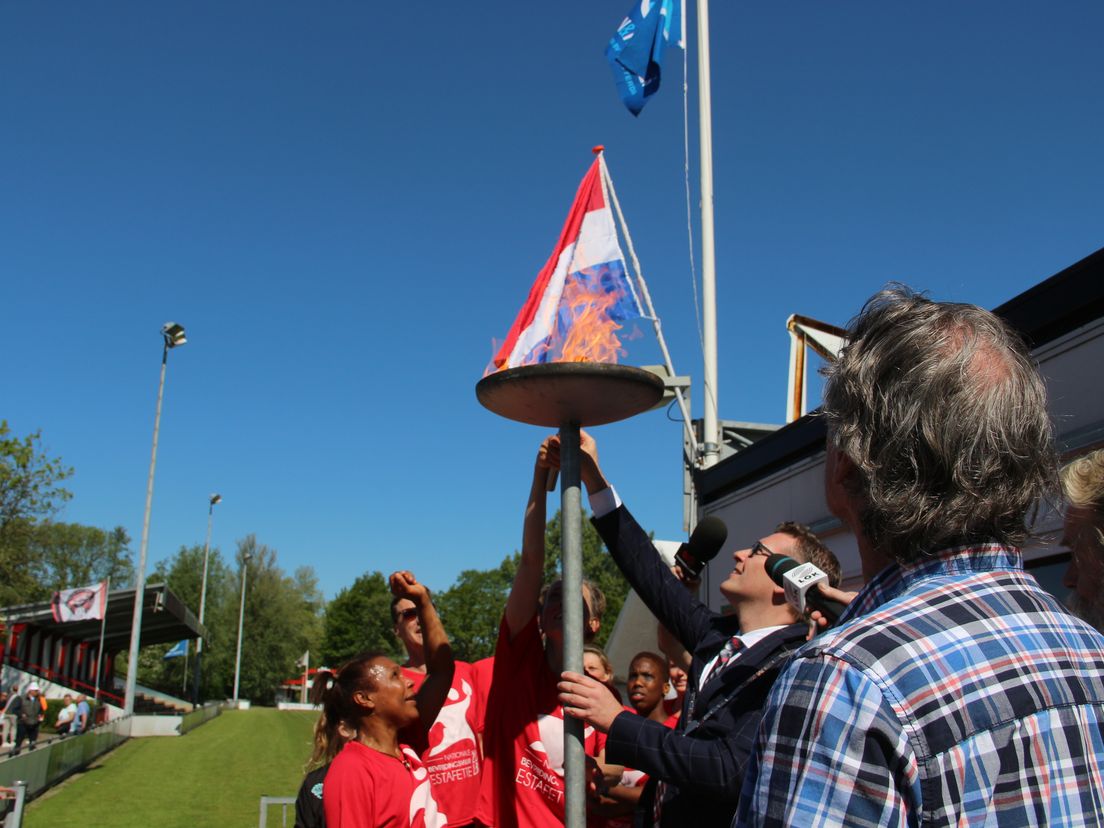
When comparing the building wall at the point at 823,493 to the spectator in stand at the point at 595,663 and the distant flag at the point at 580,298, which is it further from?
the spectator in stand at the point at 595,663

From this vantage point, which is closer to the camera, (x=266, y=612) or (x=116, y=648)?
(x=116, y=648)

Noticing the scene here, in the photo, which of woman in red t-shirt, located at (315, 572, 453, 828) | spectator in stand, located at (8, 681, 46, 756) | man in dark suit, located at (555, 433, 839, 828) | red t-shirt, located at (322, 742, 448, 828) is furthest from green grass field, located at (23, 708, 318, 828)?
man in dark suit, located at (555, 433, 839, 828)

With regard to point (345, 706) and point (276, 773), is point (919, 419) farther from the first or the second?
point (276, 773)

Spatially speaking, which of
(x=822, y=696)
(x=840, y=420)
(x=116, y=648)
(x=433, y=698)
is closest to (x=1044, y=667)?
(x=822, y=696)

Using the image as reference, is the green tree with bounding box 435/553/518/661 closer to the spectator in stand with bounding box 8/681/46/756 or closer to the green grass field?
the green grass field

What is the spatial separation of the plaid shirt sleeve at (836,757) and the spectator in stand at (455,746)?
2.98 meters

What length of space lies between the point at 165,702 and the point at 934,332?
63354mm

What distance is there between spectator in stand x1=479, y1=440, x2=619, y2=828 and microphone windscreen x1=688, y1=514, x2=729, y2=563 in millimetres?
496

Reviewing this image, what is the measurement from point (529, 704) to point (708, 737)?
112 cm

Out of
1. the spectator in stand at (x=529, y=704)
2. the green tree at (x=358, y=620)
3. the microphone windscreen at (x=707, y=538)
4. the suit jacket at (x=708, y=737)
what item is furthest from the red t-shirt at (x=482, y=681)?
the green tree at (x=358, y=620)

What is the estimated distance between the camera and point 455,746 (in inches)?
162

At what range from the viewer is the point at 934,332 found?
139 centimetres

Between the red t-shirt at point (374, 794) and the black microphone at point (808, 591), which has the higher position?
the black microphone at point (808, 591)

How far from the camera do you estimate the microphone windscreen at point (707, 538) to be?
351 cm
